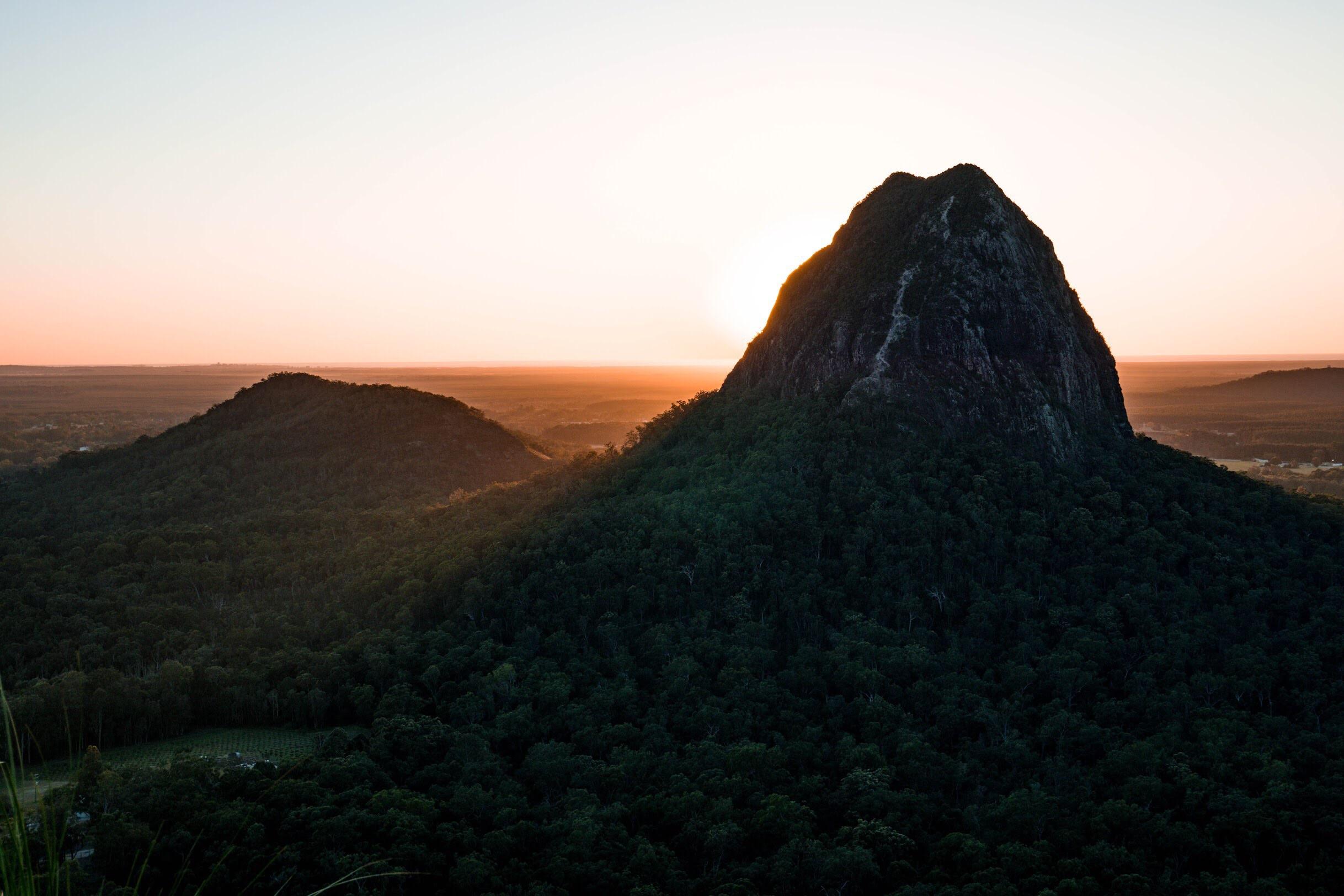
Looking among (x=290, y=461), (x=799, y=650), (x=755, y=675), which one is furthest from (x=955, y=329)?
(x=290, y=461)

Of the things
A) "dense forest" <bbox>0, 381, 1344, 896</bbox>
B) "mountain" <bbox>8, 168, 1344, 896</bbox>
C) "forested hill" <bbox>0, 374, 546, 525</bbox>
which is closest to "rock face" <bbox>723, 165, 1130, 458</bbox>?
"mountain" <bbox>8, 168, 1344, 896</bbox>

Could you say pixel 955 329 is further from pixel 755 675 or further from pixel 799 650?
pixel 755 675

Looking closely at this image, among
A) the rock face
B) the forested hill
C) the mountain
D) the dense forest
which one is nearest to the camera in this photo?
the dense forest

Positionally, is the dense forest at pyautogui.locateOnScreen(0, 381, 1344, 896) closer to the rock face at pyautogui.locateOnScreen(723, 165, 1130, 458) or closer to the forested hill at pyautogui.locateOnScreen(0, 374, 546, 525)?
the rock face at pyautogui.locateOnScreen(723, 165, 1130, 458)

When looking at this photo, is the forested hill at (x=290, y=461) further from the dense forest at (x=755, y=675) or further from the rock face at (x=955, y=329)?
the rock face at (x=955, y=329)

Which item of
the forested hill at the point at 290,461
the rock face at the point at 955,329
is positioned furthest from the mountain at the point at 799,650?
the forested hill at the point at 290,461

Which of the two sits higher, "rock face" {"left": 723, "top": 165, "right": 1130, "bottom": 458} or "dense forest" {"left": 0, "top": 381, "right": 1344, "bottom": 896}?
"rock face" {"left": 723, "top": 165, "right": 1130, "bottom": 458}
